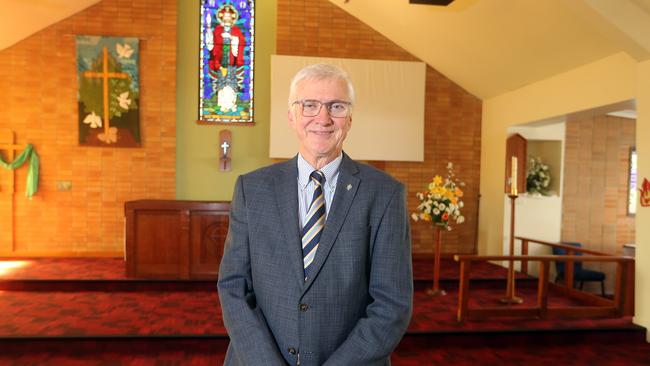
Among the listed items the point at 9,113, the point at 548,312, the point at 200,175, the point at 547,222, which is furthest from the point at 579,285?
the point at 9,113

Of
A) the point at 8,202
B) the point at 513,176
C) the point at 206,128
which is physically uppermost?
the point at 206,128

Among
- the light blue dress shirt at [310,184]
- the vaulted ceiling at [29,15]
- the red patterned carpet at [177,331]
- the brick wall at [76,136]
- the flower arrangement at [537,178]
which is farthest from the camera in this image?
the brick wall at [76,136]

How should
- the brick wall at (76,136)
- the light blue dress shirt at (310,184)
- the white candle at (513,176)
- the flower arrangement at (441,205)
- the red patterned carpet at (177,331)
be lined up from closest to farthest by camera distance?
the light blue dress shirt at (310,184)
the red patterned carpet at (177,331)
the white candle at (513,176)
the flower arrangement at (441,205)
the brick wall at (76,136)

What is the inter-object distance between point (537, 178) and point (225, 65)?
202 inches

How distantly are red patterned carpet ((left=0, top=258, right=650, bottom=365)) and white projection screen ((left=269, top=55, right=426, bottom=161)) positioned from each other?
103 inches

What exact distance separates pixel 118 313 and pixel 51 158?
366cm

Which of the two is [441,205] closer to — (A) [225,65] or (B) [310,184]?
(A) [225,65]

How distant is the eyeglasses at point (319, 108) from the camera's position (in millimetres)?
1331

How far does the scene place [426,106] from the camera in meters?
7.93

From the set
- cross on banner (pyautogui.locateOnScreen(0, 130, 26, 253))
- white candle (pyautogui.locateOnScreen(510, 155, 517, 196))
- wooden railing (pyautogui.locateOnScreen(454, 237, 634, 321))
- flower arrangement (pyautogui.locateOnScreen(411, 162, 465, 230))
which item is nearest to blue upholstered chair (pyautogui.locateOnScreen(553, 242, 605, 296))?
wooden railing (pyautogui.locateOnScreen(454, 237, 634, 321))

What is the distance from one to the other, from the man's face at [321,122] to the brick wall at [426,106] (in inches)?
252

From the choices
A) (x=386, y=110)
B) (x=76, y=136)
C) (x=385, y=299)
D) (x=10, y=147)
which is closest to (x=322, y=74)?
(x=385, y=299)

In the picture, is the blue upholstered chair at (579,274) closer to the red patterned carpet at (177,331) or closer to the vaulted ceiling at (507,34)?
the red patterned carpet at (177,331)

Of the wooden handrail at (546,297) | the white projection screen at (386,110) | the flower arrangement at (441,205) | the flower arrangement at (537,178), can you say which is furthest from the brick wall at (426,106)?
the wooden handrail at (546,297)
